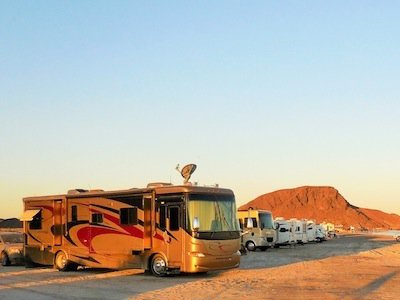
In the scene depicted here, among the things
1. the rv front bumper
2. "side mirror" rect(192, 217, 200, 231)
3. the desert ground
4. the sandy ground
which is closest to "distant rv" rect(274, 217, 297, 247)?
the sandy ground

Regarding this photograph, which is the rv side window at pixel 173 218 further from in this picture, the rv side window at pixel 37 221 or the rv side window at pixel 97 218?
the rv side window at pixel 37 221

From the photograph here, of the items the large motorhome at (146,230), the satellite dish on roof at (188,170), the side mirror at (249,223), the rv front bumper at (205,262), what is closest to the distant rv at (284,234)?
the side mirror at (249,223)

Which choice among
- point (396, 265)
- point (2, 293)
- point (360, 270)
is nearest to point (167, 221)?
point (2, 293)

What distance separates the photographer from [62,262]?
23.6 metres

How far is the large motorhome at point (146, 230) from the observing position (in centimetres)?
2005

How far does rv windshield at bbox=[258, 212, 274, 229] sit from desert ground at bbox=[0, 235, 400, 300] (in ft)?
46.0

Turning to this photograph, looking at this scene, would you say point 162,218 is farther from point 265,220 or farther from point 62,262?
point 265,220

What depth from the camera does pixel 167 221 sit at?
2045 centimetres

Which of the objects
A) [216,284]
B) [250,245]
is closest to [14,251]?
[216,284]

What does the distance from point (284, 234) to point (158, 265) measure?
2581 centimetres

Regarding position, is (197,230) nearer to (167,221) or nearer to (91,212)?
(167,221)

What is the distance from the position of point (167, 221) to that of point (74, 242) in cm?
457

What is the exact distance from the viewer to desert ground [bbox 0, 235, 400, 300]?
51.6ft

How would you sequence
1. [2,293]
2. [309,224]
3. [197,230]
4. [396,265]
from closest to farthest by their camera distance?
[2,293] → [197,230] → [396,265] → [309,224]
